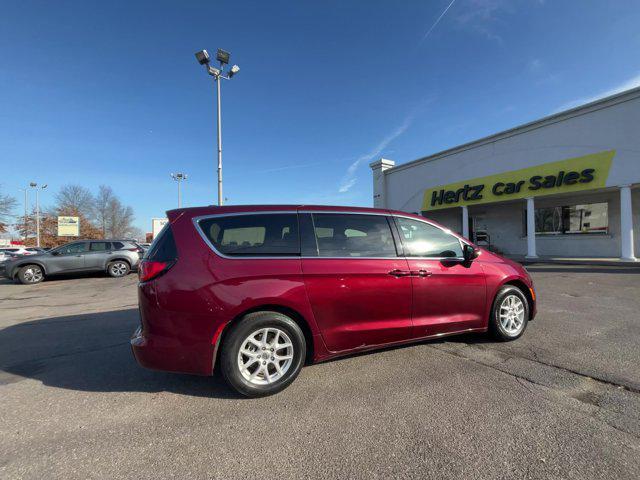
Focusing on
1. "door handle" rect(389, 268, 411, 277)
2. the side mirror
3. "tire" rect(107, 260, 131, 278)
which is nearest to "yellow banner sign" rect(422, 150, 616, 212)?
the side mirror

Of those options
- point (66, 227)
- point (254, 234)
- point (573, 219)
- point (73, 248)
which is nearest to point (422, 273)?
point (254, 234)

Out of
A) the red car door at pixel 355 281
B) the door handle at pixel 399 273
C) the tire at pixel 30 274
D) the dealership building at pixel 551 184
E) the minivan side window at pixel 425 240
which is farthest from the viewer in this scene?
the dealership building at pixel 551 184

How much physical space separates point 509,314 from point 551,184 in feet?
46.4

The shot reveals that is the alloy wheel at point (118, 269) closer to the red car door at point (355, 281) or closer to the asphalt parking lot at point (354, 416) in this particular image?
the asphalt parking lot at point (354, 416)

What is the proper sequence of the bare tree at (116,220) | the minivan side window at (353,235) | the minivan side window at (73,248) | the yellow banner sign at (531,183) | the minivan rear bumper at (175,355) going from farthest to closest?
the bare tree at (116,220) → the yellow banner sign at (531,183) → the minivan side window at (73,248) → the minivan side window at (353,235) → the minivan rear bumper at (175,355)

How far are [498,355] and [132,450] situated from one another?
144 inches

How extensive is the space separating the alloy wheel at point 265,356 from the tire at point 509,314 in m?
2.72

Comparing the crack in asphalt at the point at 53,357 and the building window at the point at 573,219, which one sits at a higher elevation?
the building window at the point at 573,219

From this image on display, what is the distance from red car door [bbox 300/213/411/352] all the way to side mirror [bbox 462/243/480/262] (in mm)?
907

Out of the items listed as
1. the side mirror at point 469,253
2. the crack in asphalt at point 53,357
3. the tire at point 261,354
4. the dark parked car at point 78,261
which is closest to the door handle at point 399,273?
the side mirror at point 469,253

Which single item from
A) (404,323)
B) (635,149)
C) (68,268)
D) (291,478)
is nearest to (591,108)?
(635,149)

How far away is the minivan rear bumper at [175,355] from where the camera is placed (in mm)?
2822

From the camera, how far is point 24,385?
3301 millimetres

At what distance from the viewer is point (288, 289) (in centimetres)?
303
